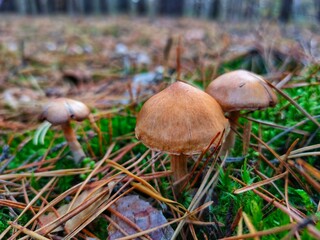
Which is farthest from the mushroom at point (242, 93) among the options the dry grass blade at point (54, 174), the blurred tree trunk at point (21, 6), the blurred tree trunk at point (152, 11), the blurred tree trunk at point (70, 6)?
the blurred tree trunk at point (21, 6)

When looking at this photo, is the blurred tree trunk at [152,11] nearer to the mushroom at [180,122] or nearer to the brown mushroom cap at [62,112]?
the brown mushroom cap at [62,112]

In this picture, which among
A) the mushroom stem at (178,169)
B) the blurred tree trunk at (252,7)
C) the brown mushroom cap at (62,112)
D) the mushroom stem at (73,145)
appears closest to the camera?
the mushroom stem at (178,169)

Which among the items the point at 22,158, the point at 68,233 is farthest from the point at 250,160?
the point at 22,158

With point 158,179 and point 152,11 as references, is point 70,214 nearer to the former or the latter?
point 158,179

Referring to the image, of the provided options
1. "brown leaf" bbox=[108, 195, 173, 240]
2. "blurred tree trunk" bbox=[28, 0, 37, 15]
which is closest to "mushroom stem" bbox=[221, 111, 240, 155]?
"brown leaf" bbox=[108, 195, 173, 240]

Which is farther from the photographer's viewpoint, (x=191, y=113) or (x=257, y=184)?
(x=257, y=184)

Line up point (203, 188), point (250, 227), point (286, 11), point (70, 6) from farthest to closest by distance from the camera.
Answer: point (70, 6) < point (286, 11) < point (203, 188) < point (250, 227)

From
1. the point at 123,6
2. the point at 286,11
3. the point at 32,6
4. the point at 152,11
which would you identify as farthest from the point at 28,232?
the point at 123,6
